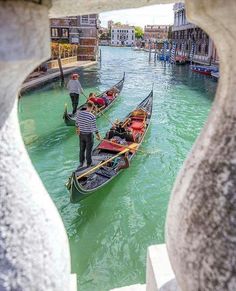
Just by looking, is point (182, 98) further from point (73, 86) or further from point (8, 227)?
point (8, 227)

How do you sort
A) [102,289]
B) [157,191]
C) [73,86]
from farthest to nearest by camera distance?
[73,86] → [157,191] → [102,289]

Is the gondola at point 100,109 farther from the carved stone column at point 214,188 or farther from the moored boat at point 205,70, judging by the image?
the moored boat at point 205,70

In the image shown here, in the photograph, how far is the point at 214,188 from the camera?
529mm

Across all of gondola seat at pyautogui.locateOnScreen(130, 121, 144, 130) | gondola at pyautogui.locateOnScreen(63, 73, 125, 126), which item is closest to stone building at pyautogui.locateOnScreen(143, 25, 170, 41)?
gondola at pyautogui.locateOnScreen(63, 73, 125, 126)

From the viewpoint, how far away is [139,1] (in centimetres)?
66

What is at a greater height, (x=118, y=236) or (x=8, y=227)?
(x=8, y=227)

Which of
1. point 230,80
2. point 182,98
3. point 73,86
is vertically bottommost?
point 182,98

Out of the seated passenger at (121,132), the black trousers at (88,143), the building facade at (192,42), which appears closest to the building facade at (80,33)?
the building facade at (192,42)

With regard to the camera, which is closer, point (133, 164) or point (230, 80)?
point (230, 80)

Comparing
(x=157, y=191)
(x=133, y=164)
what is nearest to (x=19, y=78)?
(x=157, y=191)

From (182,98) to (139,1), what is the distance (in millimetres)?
11822

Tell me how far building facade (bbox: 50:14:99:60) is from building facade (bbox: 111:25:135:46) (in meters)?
47.1

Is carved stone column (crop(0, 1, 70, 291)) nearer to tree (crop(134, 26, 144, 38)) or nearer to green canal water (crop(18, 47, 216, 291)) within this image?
green canal water (crop(18, 47, 216, 291))

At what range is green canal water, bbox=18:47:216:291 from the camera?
3.30 m
